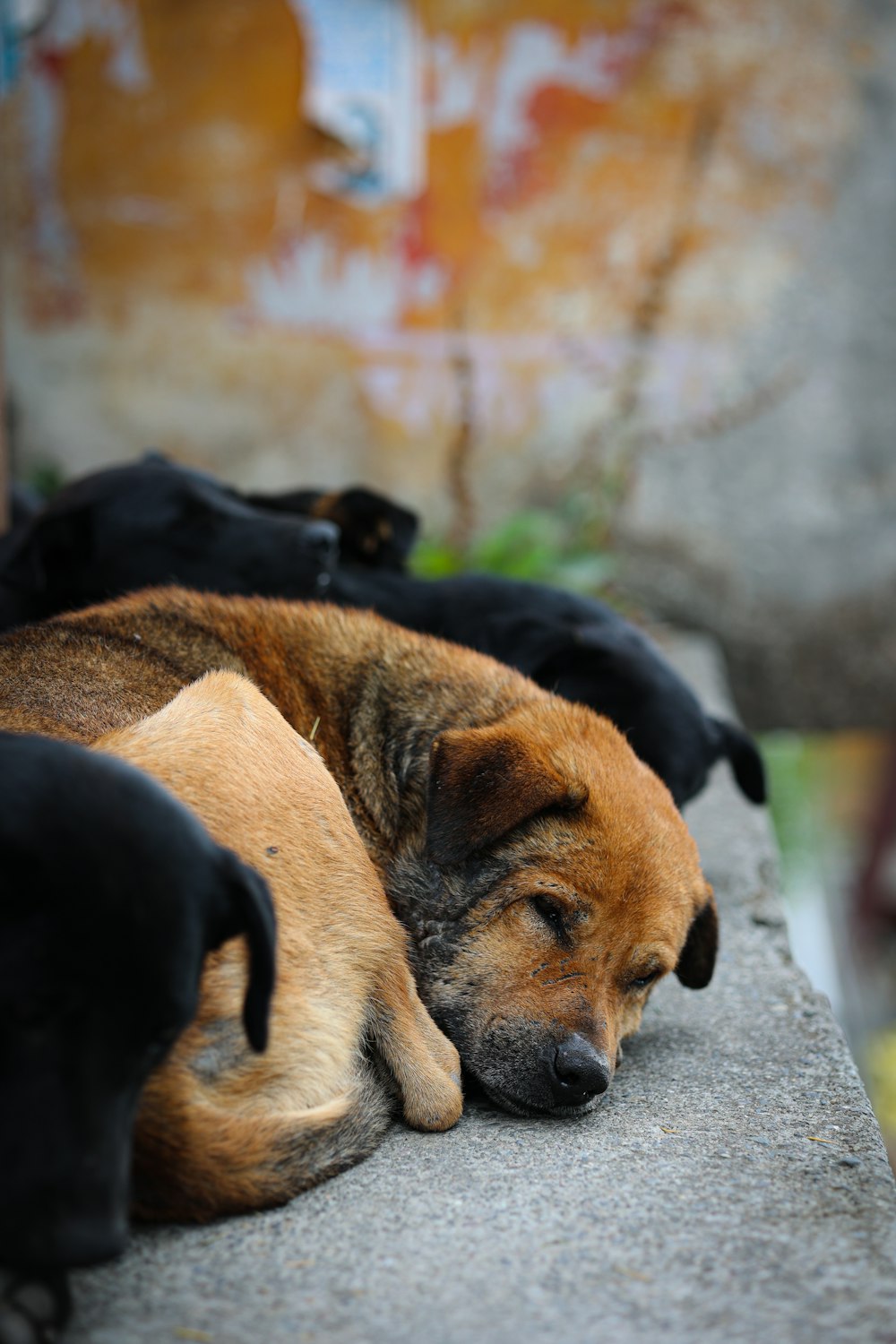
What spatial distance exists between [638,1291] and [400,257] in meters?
7.89

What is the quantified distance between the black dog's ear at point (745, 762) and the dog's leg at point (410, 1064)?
2.87m

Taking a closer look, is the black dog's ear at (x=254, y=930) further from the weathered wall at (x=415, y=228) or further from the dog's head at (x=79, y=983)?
the weathered wall at (x=415, y=228)

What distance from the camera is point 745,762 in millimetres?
5812

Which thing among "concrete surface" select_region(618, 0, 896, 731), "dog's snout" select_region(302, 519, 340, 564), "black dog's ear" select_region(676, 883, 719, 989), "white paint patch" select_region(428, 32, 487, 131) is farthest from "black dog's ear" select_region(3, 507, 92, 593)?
"concrete surface" select_region(618, 0, 896, 731)

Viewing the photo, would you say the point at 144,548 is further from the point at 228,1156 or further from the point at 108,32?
the point at 108,32

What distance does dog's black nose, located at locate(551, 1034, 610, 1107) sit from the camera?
317cm

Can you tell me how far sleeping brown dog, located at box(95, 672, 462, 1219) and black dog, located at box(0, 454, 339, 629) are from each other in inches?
95.6

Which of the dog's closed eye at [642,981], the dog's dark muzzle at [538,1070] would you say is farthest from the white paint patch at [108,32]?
the dog's dark muzzle at [538,1070]

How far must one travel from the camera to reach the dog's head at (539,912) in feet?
10.8

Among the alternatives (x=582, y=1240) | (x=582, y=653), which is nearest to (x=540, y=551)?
(x=582, y=653)

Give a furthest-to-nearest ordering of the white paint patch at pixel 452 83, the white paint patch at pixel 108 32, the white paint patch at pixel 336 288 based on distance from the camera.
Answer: the white paint patch at pixel 336 288, the white paint patch at pixel 452 83, the white paint patch at pixel 108 32

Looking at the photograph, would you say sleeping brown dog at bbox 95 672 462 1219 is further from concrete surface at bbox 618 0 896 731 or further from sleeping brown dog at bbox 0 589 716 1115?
concrete surface at bbox 618 0 896 731

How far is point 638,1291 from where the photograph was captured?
2.40 m

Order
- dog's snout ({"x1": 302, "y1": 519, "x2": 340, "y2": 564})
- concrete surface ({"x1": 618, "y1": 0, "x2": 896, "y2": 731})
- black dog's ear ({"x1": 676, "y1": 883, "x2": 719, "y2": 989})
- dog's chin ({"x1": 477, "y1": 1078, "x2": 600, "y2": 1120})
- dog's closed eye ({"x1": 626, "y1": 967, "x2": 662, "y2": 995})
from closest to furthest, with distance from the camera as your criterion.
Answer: dog's chin ({"x1": 477, "y1": 1078, "x2": 600, "y2": 1120}), dog's closed eye ({"x1": 626, "y1": 967, "x2": 662, "y2": 995}), black dog's ear ({"x1": 676, "y1": 883, "x2": 719, "y2": 989}), dog's snout ({"x1": 302, "y1": 519, "x2": 340, "y2": 564}), concrete surface ({"x1": 618, "y1": 0, "x2": 896, "y2": 731})
